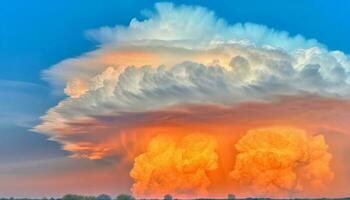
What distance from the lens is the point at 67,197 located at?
162000mm

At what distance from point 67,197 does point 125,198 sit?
82.4ft

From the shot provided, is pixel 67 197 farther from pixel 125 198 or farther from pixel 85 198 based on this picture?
pixel 125 198

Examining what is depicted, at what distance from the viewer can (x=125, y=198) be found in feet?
558

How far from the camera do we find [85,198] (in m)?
160

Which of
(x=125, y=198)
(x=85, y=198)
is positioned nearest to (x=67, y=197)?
(x=85, y=198)

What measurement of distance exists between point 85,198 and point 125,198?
18525 mm

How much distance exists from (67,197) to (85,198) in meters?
8.22
